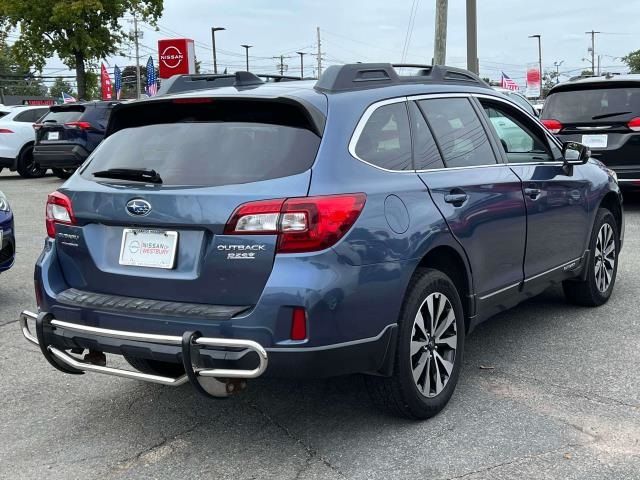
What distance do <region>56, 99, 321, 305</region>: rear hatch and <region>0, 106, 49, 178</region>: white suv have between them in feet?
52.2

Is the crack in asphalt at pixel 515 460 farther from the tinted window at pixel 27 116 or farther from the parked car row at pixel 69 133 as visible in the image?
the tinted window at pixel 27 116

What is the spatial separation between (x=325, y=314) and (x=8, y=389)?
222 cm

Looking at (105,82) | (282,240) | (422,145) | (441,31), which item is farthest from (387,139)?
(105,82)

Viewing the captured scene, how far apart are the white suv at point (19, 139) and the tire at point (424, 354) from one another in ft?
54.7

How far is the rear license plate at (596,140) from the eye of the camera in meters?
10.2

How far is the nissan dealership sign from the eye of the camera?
18.2 metres

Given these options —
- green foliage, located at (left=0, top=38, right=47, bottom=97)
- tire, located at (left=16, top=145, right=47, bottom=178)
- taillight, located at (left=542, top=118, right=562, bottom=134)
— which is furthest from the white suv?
green foliage, located at (left=0, top=38, right=47, bottom=97)

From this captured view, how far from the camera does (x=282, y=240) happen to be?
3240 mm

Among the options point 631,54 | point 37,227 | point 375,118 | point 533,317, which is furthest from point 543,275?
point 631,54

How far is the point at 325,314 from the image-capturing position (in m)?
3.24

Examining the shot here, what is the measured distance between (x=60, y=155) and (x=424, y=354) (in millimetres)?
14241

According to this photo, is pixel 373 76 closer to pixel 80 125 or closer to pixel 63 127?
pixel 80 125

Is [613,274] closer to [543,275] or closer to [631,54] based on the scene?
[543,275]

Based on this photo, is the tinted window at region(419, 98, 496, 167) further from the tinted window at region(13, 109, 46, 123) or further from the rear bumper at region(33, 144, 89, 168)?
the tinted window at region(13, 109, 46, 123)
